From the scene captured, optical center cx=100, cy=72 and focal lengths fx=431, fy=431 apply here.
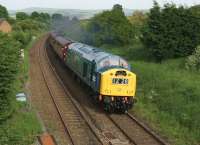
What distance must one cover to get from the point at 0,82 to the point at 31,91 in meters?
11.9

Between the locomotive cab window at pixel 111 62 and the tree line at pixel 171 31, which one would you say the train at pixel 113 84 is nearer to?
the locomotive cab window at pixel 111 62

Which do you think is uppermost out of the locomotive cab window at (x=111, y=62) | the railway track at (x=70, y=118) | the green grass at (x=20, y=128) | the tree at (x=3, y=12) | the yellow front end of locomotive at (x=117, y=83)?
the locomotive cab window at (x=111, y=62)

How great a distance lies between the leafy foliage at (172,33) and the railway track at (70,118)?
9.09m

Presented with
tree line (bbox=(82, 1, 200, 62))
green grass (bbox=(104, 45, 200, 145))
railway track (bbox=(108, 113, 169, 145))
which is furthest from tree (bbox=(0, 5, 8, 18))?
railway track (bbox=(108, 113, 169, 145))

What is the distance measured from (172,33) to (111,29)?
22.0 meters

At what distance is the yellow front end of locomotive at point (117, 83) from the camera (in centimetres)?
2505

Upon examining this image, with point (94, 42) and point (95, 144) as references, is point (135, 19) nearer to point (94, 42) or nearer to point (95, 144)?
point (94, 42)

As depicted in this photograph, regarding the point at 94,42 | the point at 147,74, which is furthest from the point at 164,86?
the point at 94,42

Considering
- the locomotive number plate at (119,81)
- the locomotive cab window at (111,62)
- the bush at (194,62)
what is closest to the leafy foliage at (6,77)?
the locomotive number plate at (119,81)

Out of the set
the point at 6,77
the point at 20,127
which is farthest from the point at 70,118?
the point at 6,77

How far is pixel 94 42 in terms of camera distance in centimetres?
6412

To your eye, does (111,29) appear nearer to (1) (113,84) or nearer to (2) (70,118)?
(1) (113,84)

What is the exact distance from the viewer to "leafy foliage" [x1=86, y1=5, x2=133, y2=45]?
57031 mm

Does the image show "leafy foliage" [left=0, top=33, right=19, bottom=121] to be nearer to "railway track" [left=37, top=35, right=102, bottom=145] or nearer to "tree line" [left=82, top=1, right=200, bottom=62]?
"railway track" [left=37, top=35, right=102, bottom=145]
